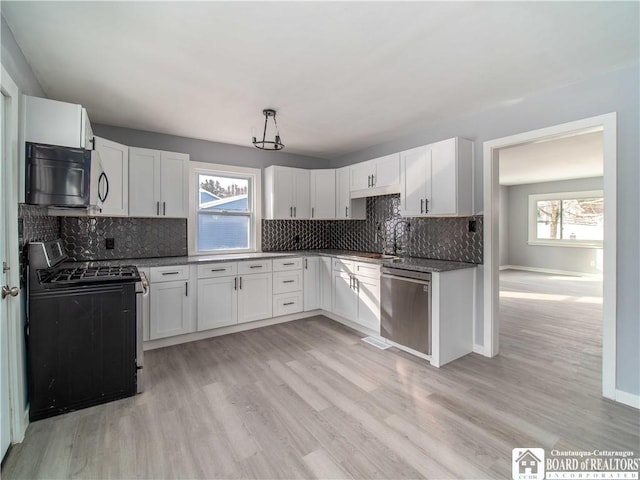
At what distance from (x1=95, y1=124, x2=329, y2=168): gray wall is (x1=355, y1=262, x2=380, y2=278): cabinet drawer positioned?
7.18 ft

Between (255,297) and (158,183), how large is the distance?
1775 mm

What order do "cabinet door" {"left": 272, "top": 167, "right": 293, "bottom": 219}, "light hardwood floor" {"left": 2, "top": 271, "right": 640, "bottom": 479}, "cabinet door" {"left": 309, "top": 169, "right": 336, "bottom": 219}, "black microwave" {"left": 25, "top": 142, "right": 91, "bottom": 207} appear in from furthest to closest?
1. "cabinet door" {"left": 309, "top": 169, "right": 336, "bottom": 219}
2. "cabinet door" {"left": 272, "top": 167, "right": 293, "bottom": 219}
3. "black microwave" {"left": 25, "top": 142, "right": 91, "bottom": 207}
4. "light hardwood floor" {"left": 2, "top": 271, "right": 640, "bottom": 479}

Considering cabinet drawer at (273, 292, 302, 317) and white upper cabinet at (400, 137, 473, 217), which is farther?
cabinet drawer at (273, 292, 302, 317)

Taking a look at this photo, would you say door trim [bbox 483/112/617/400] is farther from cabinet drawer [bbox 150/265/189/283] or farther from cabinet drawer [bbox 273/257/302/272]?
cabinet drawer [bbox 150/265/189/283]

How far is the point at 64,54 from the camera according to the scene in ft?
7.12

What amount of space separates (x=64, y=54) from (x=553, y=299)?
719 cm

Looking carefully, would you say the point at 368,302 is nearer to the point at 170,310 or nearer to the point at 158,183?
the point at 170,310

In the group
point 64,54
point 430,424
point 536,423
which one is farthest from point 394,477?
point 64,54

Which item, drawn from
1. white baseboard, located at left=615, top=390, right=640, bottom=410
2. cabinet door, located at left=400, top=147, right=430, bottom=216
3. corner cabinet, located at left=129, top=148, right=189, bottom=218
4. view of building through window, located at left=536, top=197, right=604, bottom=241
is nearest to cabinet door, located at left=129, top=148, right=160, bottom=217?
corner cabinet, located at left=129, top=148, right=189, bottom=218

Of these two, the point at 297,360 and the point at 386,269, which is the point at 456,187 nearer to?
the point at 386,269

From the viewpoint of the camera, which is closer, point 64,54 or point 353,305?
point 64,54

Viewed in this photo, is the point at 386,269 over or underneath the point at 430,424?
over

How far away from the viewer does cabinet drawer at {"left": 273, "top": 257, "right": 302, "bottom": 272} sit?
4082 millimetres

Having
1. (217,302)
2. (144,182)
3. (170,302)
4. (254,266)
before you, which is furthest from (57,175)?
(254,266)
